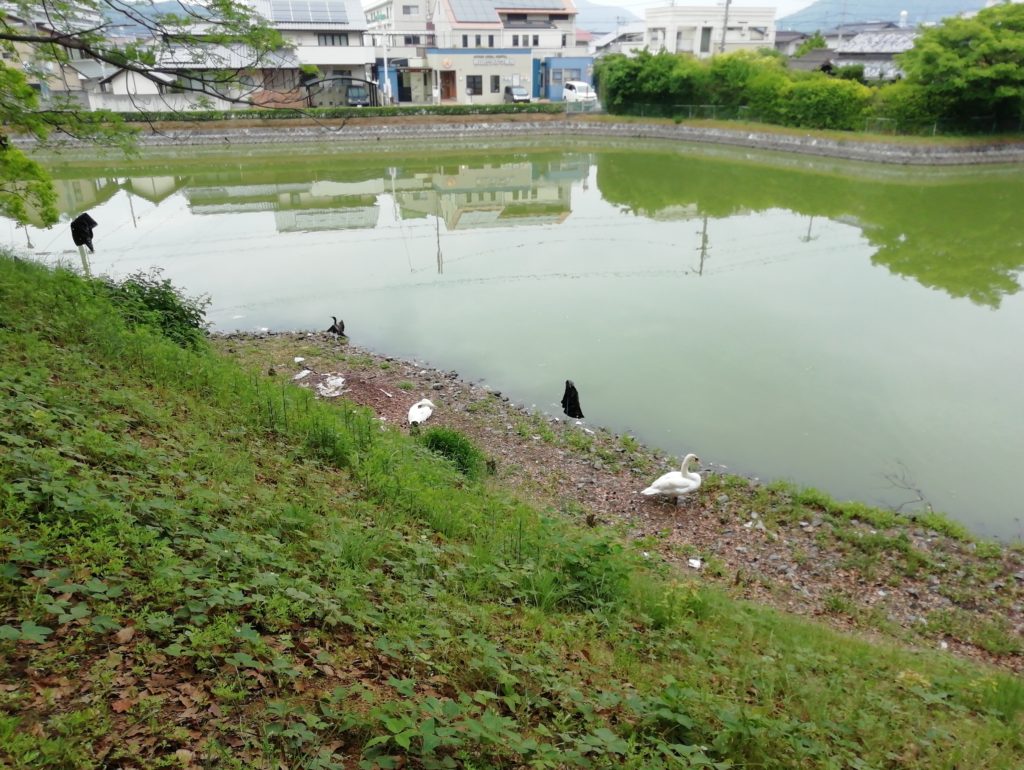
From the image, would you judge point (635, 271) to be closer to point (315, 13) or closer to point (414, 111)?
point (414, 111)

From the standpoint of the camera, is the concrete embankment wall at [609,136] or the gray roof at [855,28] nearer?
the concrete embankment wall at [609,136]

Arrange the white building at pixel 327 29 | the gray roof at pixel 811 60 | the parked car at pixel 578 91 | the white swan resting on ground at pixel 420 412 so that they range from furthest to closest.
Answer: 1. the gray roof at pixel 811 60
2. the parked car at pixel 578 91
3. the white building at pixel 327 29
4. the white swan resting on ground at pixel 420 412

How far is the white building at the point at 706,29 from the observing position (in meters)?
48.7

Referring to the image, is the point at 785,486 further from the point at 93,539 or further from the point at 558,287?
the point at 558,287

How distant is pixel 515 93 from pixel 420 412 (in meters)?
38.3

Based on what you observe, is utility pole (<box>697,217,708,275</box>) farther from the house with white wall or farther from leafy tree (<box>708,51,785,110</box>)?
the house with white wall

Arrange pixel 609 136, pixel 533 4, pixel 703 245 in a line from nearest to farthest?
pixel 703 245 < pixel 609 136 < pixel 533 4

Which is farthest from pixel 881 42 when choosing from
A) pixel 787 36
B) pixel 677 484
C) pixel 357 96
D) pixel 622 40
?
pixel 677 484

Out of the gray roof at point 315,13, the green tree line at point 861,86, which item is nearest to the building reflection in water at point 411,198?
the green tree line at point 861,86

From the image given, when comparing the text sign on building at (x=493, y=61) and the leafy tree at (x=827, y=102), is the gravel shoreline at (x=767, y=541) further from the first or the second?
the text sign on building at (x=493, y=61)

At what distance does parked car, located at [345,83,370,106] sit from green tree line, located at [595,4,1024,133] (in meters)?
13.7

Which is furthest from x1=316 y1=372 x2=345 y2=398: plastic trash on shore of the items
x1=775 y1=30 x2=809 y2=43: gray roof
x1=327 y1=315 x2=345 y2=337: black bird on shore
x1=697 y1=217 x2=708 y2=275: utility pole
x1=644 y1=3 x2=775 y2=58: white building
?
x1=775 y1=30 x2=809 y2=43: gray roof

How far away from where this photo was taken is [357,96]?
127 feet

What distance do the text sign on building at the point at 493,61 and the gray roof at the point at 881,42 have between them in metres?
23.9
